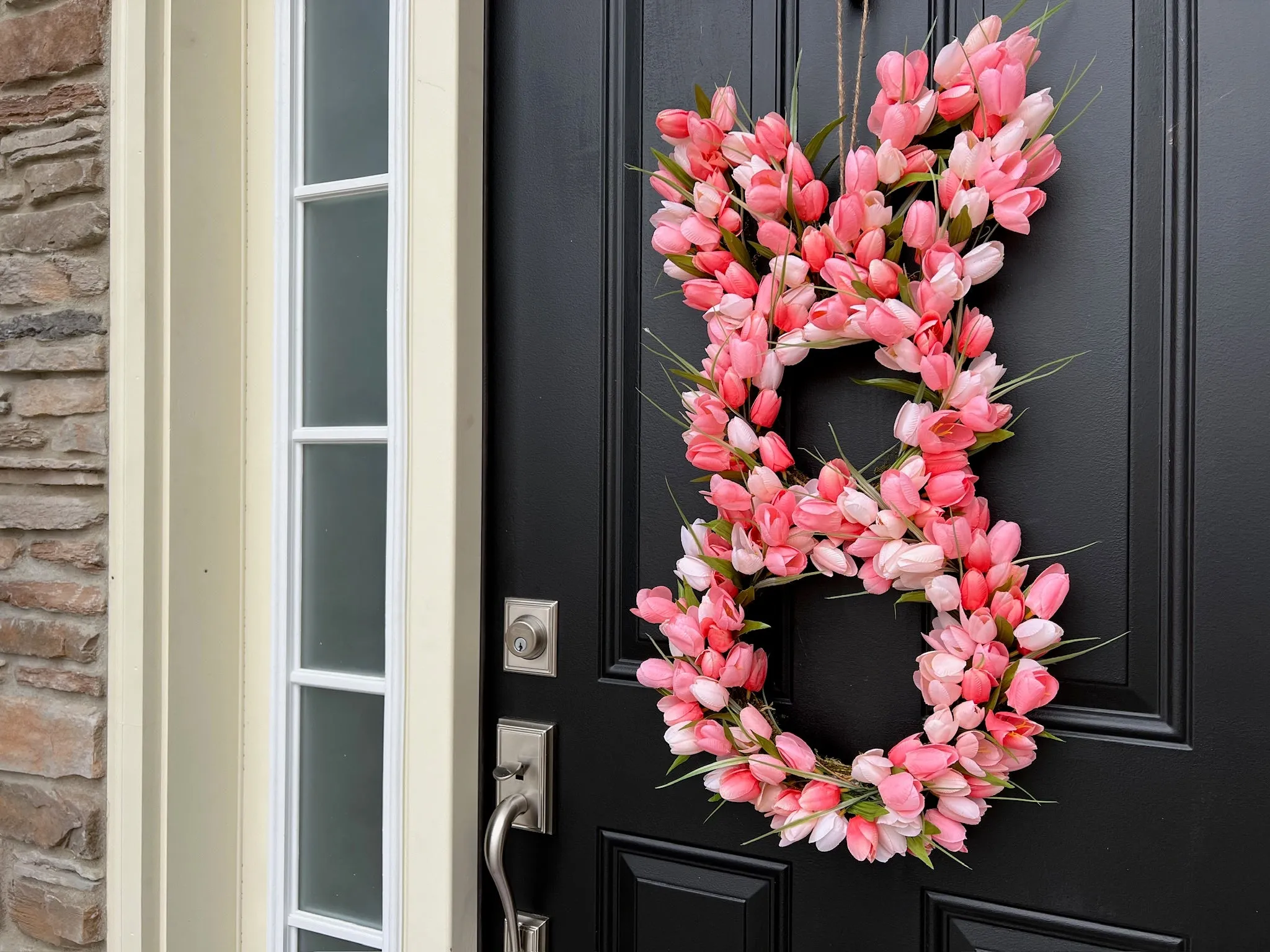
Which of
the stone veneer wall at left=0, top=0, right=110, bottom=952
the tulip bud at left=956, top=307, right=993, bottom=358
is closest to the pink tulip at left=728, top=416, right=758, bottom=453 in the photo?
the tulip bud at left=956, top=307, right=993, bottom=358

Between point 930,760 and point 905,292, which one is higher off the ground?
point 905,292

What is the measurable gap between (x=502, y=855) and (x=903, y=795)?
1.57 ft

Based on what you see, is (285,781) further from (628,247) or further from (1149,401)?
(1149,401)

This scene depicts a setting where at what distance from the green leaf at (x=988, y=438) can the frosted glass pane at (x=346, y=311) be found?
2.31 ft

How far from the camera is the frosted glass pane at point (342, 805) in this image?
41.9 inches

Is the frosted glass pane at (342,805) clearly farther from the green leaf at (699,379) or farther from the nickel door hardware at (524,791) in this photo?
the green leaf at (699,379)

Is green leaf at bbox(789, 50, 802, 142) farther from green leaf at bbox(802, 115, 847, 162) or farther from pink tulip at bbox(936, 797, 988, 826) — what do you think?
pink tulip at bbox(936, 797, 988, 826)

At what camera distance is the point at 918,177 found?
0.78 metres

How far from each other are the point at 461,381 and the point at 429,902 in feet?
2.05

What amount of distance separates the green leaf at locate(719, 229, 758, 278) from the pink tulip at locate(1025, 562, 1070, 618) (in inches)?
16.0

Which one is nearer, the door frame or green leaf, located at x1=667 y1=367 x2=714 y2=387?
green leaf, located at x1=667 y1=367 x2=714 y2=387

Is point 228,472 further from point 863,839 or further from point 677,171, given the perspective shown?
point 863,839

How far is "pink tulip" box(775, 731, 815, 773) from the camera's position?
0.80m

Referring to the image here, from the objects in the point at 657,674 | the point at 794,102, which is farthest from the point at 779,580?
the point at 794,102
